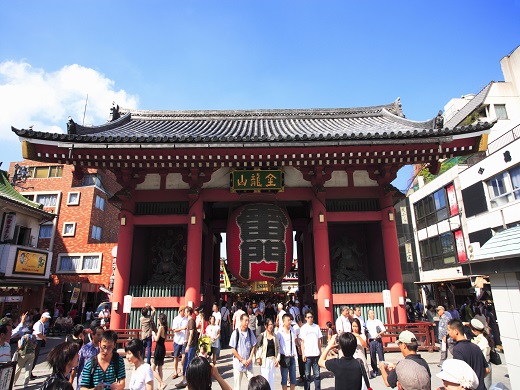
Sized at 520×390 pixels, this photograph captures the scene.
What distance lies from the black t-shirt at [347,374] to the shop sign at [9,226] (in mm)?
23015

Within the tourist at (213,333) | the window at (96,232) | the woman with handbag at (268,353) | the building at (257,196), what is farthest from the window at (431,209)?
the window at (96,232)

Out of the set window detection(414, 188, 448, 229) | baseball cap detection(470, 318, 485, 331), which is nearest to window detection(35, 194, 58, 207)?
baseball cap detection(470, 318, 485, 331)

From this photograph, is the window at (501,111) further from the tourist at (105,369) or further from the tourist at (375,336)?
the tourist at (105,369)

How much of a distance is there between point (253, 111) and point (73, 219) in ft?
64.9

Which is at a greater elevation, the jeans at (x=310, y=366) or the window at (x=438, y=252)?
the window at (x=438, y=252)

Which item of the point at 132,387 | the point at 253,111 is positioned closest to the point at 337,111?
the point at 253,111

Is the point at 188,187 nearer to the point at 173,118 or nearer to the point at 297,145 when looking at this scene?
the point at 297,145

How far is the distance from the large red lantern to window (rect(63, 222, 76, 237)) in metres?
21.4

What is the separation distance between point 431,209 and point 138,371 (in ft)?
90.0

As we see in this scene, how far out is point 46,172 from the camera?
95.6 ft

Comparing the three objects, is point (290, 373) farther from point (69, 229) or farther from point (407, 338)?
point (69, 229)

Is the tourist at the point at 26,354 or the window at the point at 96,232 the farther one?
the window at the point at 96,232

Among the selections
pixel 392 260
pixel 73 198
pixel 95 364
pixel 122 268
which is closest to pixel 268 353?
pixel 95 364

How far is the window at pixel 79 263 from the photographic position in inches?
1041
